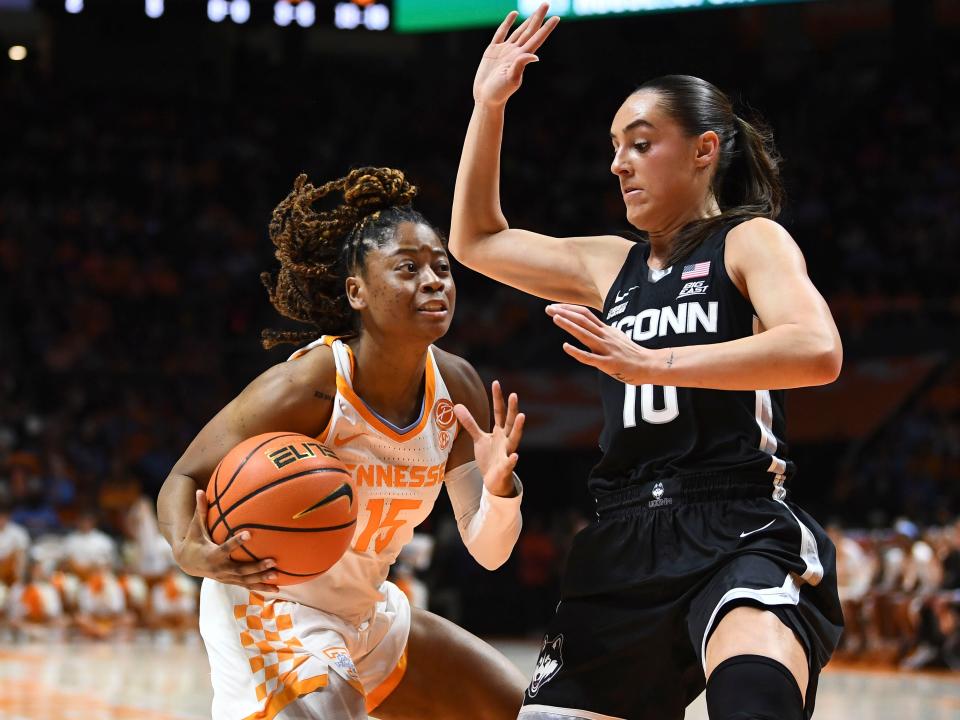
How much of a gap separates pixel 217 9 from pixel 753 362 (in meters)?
12.9

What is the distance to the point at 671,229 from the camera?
10.7ft

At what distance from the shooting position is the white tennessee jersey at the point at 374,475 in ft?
11.4

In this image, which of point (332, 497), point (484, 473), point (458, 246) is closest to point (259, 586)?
point (332, 497)

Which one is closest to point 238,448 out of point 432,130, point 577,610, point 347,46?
point 577,610

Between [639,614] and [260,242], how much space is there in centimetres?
1507

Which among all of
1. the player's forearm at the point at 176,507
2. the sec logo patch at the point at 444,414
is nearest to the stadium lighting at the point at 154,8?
the sec logo patch at the point at 444,414

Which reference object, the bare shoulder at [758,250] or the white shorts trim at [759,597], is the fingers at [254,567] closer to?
the white shorts trim at [759,597]

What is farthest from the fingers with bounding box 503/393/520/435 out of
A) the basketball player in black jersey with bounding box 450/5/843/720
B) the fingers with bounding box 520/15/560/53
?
the fingers with bounding box 520/15/560/53

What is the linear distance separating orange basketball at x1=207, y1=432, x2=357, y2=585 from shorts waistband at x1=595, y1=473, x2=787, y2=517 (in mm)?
749

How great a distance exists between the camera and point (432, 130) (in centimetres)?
1930

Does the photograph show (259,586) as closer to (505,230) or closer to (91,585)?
(505,230)

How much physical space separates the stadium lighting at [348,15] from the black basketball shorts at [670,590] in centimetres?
1217

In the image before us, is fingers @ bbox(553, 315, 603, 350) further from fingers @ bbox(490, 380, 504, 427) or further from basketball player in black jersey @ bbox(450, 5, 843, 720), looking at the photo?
fingers @ bbox(490, 380, 504, 427)

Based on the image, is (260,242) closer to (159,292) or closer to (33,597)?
(159,292)
